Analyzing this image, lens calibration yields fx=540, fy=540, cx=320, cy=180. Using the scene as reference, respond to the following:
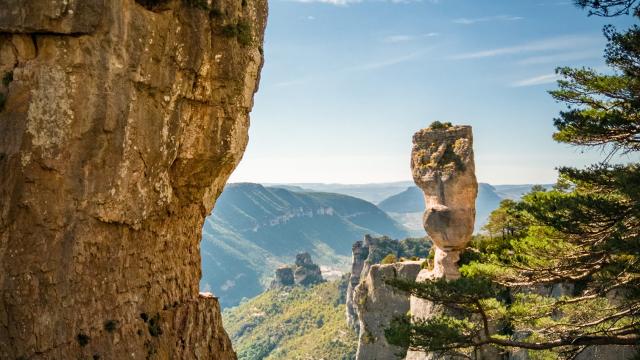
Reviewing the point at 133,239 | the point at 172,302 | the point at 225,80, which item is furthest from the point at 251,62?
the point at 172,302

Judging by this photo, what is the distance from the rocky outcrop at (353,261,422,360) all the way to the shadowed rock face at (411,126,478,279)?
873cm

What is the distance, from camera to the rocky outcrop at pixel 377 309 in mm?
39156

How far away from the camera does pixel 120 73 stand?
36.8ft

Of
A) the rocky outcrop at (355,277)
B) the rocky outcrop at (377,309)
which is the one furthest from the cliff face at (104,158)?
the rocky outcrop at (355,277)

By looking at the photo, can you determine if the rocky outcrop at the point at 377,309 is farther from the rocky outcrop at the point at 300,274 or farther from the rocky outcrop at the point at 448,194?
the rocky outcrop at the point at 300,274

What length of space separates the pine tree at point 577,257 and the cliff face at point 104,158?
6704 millimetres

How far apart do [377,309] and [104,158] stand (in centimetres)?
3200

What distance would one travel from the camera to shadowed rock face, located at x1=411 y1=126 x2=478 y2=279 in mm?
29203

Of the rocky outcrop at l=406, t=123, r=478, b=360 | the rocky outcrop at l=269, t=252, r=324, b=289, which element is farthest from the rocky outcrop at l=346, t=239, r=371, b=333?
the rocky outcrop at l=406, t=123, r=478, b=360

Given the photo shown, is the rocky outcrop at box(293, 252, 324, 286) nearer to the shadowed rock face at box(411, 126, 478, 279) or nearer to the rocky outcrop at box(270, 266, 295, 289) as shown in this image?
the rocky outcrop at box(270, 266, 295, 289)

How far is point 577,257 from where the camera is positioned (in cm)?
1362

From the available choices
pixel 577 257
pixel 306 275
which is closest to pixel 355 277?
pixel 306 275

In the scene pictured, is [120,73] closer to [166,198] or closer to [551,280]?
[166,198]

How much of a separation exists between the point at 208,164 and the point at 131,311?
170 inches
